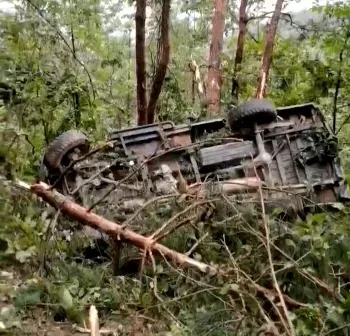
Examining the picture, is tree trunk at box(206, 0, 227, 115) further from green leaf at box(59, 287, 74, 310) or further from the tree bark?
green leaf at box(59, 287, 74, 310)

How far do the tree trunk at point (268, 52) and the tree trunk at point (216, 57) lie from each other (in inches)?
36.7

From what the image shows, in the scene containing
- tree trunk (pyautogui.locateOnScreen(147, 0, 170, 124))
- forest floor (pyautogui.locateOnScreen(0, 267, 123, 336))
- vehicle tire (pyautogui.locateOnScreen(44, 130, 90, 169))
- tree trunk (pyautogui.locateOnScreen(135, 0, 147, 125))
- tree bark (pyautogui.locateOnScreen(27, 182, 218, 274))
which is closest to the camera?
forest floor (pyautogui.locateOnScreen(0, 267, 123, 336))

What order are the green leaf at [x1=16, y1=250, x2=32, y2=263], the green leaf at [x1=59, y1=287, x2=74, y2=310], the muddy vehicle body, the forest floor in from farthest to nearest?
the muddy vehicle body → the green leaf at [x1=16, y1=250, x2=32, y2=263] → the green leaf at [x1=59, y1=287, x2=74, y2=310] → the forest floor

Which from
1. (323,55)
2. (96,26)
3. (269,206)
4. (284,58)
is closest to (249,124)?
(269,206)

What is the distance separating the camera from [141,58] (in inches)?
363

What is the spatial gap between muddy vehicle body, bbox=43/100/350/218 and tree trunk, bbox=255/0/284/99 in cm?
517

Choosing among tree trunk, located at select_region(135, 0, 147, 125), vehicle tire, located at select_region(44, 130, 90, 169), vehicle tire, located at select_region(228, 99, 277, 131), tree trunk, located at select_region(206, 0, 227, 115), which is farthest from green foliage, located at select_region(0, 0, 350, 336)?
tree trunk, located at select_region(206, 0, 227, 115)

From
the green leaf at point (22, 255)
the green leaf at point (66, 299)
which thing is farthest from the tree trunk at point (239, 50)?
the green leaf at point (66, 299)

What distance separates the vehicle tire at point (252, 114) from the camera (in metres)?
7.36

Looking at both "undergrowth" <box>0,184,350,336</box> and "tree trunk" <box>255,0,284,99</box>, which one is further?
"tree trunk" <box>255,0,284,99</box>

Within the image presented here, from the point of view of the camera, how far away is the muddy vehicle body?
686cm

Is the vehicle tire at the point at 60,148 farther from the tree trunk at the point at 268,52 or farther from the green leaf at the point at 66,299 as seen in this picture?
the tree trunk at the point at 268,52

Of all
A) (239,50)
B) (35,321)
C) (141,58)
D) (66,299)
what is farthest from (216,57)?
(35,321)

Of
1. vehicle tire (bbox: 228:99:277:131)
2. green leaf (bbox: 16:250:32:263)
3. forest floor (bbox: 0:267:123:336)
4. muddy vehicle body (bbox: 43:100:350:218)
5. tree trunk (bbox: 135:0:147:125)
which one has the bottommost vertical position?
forest floor (bbox: 0:267:123:336)
